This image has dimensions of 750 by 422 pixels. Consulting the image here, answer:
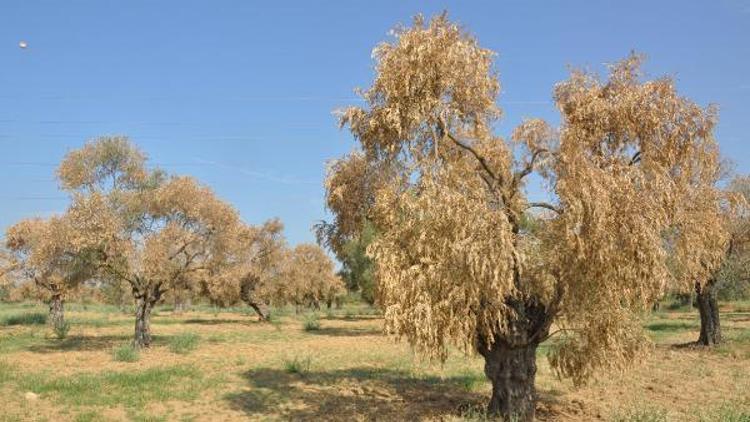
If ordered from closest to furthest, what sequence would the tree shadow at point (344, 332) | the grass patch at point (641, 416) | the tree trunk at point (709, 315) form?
the grass patch at point (641, 416), the tree trunk at point (709, 315), the tree shadow at point (344, 332)

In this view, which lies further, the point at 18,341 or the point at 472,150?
the point at 18,341

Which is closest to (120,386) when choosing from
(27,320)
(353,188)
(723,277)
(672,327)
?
(353,188)

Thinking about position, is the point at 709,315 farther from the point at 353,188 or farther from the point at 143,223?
the point at 143,223

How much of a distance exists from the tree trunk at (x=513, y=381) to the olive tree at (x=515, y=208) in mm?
29

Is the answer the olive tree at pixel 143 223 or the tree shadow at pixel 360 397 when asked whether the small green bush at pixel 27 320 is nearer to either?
the olive tree at pixel 143 223

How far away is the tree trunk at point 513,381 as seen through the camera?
12.4 m

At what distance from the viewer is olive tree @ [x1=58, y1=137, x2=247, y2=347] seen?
24875 mm

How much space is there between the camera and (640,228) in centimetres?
1006

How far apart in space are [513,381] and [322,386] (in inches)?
268

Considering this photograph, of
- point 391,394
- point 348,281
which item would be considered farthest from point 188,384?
point 348,281

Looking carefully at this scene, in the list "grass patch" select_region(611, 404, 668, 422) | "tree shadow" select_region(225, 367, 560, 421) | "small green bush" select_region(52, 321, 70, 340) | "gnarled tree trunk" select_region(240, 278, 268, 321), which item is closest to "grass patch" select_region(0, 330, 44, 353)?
"small green bush" select_region(52, 321, 70, 340)

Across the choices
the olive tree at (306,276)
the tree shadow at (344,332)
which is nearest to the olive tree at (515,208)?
the tree shadow at (344,332)

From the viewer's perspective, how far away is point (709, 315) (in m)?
24.1

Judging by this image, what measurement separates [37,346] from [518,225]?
959 inches
